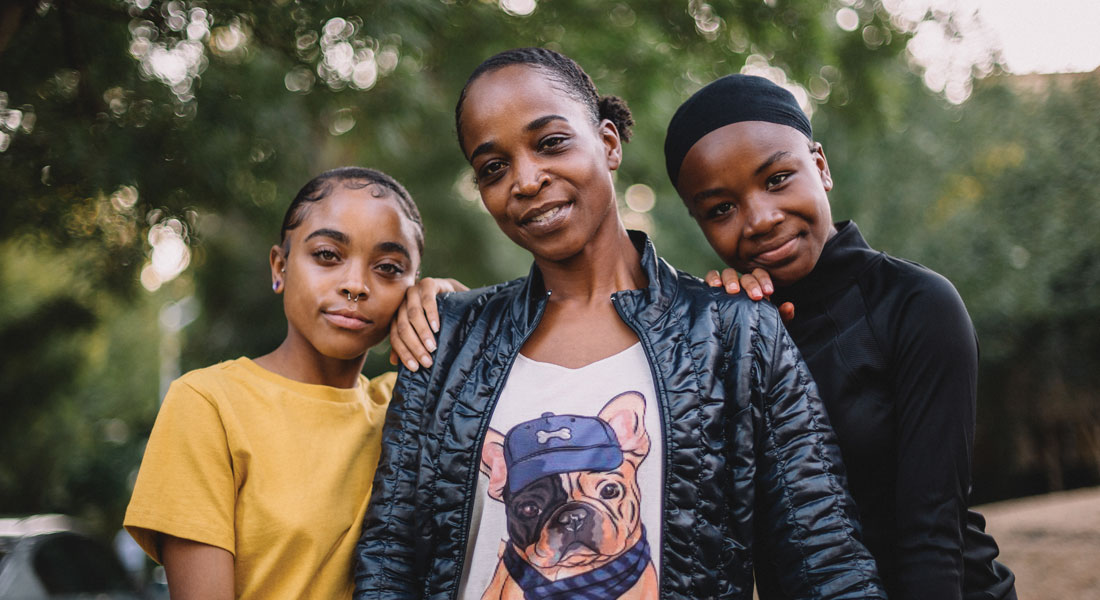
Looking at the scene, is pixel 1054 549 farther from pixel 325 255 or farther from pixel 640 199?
pixel 640 199

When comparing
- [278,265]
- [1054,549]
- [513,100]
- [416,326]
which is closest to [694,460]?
[416,326]

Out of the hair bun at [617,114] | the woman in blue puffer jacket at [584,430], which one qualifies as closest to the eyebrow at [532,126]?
the woman in blue puffer jacket at [584,430]

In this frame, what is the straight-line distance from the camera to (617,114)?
2389mm

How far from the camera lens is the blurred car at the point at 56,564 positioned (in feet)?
14.8

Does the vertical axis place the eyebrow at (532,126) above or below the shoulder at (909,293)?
above

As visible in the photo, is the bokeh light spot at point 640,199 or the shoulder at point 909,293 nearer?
the shoulder at point 909,293

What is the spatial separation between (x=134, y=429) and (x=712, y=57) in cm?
1773

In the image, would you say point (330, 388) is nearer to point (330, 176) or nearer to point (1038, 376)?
point (330, 176)

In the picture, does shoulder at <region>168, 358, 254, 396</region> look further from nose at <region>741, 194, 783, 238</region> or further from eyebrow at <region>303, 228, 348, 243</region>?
nose at <region>741, 194, 783, 238</region>

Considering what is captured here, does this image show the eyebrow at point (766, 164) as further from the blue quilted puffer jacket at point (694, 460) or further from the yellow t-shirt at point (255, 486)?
the yellow t-shirt at point (255, 486)

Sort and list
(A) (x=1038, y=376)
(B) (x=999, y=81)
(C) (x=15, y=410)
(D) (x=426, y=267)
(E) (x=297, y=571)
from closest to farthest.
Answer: (E) (x=297, y=571), (C) (x=15, y=410), (D) (x=426, y=267), (B) (x=999, y=81), (A) (x=1038, y=376)

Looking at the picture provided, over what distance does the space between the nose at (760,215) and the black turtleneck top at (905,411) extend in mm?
205

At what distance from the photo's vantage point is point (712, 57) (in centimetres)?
446

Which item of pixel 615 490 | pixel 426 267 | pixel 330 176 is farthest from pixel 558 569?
pixel 426 267
